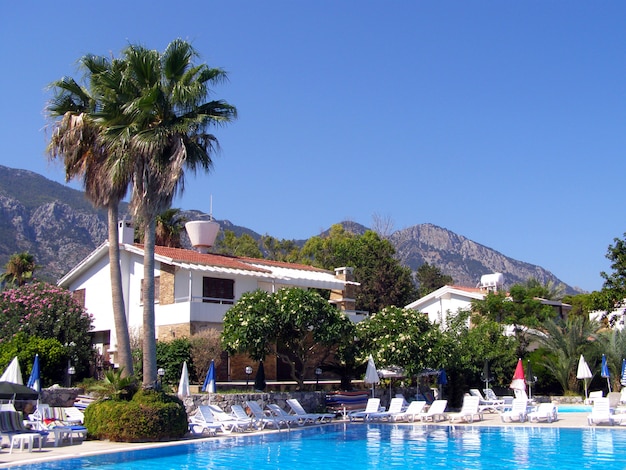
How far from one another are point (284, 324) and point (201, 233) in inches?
547

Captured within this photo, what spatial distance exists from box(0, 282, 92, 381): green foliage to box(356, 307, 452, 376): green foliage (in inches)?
485

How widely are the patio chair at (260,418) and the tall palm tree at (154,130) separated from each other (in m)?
4.25

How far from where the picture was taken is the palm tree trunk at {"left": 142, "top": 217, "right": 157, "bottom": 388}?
2050 cm

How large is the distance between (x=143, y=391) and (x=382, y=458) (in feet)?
23.7

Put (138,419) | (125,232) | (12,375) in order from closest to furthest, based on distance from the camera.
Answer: (138,419), (12,375), (125,232)

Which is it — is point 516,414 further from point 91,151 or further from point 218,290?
point 91,151

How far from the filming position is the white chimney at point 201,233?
125 feet

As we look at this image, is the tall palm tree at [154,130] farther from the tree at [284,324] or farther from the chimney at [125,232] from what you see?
the chimney at [125,232]

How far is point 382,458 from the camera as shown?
55.4ft

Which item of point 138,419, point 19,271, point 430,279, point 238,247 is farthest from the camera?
point 430,279

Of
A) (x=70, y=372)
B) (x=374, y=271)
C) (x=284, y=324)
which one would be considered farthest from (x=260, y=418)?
(x=374, y=271)

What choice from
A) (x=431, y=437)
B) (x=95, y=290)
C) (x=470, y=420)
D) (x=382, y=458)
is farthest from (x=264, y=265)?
(x=382, y=458)

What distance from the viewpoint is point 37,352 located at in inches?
1054

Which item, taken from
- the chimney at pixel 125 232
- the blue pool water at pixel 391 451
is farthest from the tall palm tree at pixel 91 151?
the chimney at pixel 125 232
